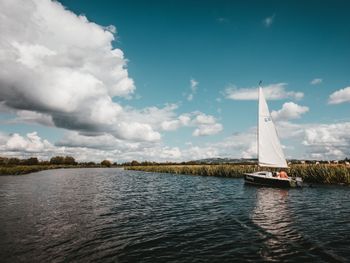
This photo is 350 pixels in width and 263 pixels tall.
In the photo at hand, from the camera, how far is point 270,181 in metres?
41.6

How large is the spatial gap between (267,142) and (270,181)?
6.01 m

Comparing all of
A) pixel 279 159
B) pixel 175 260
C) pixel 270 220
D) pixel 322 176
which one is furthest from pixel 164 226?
pixel 322 176

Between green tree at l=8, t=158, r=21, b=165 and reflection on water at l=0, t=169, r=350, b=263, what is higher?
green tree at l=8, t=158, r=21, b=165

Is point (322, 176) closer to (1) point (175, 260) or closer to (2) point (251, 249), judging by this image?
(2) point (251, 249)

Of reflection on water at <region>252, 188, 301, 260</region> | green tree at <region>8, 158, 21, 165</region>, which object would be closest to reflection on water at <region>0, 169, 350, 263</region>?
reflection on water at <region>252, 188, 301, 260</region>

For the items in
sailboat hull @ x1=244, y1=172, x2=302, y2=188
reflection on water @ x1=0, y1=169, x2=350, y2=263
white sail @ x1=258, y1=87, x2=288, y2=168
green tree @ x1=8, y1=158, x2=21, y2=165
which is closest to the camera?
reflection on water @ x1=0, y1=169, x2=350, y2=263

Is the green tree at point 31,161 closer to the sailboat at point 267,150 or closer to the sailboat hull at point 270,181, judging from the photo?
the sailboat hull at point 270,181

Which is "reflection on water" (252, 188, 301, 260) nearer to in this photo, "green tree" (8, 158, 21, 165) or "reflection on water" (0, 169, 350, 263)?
"reflection on water" (0, 169, 350, 263)

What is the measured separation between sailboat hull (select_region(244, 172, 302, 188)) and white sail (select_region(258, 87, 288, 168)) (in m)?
2.23

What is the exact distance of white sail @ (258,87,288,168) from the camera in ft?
139

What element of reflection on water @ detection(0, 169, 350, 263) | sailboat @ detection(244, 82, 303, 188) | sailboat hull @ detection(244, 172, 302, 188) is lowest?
reflection on water @ detection(0, 169, 350, 263)

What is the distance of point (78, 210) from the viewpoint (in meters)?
25.0

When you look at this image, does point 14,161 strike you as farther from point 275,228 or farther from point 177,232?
point 275,228

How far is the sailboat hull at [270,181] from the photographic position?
39759 millimetres
